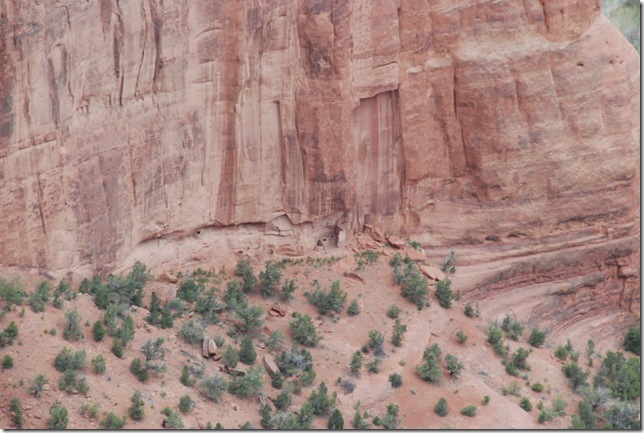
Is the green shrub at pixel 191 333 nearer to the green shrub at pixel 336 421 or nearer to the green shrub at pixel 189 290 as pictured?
the green shrub at pixel 189 290

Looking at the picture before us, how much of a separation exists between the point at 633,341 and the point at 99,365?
21.3 m

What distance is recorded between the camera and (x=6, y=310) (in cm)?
3728

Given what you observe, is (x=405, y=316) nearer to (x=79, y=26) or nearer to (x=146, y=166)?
(x=146, y=166)

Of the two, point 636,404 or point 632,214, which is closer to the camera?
point 636,404

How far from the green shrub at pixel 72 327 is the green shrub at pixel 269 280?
7.77 metres

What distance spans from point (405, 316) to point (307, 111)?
648 centimetres

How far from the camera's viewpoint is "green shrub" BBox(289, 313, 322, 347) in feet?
142

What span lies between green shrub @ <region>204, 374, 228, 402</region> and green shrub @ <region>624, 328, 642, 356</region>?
17984 mm

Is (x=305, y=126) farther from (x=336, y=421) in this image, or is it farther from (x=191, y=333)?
(x=336, y=421)

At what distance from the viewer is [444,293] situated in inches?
1863

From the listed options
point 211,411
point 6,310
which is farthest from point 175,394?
point 6,310

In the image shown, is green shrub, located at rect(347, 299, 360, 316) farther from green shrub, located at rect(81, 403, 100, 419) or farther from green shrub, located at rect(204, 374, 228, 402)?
green shrub, located at rect(81, 403, 100, 419)

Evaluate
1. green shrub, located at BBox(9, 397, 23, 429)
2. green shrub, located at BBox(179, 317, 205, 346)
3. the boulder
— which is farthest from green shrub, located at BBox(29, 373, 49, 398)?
the boulder

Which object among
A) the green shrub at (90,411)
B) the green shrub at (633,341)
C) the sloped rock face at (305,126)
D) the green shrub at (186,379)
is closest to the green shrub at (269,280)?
the sloped rock face at (305,126)
